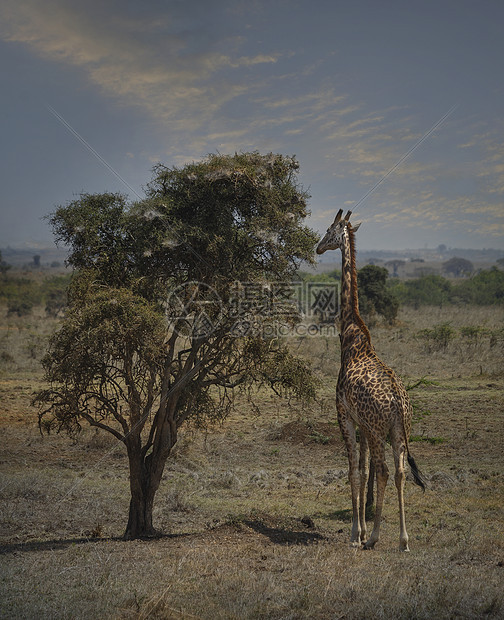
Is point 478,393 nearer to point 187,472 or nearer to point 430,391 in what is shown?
point 430,391

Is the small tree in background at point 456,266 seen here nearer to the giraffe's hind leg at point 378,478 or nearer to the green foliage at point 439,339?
the green foliage at point 439,339

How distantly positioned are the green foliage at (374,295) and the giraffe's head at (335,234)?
108 feet

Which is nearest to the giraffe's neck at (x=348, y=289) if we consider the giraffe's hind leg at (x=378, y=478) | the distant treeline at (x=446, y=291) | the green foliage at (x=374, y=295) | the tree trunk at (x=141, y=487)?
the giraffe's hind leg at (x=378, y=478)

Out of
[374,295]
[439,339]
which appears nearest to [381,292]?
[374,295]

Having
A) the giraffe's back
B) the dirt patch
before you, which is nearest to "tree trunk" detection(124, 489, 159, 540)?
the giraffe's back

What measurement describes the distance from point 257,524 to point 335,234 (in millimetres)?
5135

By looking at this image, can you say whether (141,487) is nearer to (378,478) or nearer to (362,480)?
(362,480)

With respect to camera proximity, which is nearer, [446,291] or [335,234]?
[335,234]

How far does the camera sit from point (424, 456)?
14.6 meters

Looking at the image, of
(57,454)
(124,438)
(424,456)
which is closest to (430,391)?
(424,456)

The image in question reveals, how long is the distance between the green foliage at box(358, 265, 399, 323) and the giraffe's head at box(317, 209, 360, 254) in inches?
1302

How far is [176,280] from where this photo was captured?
396 inches

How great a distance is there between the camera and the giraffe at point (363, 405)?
26.1 feet

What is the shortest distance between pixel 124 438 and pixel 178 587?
13.4 ft
